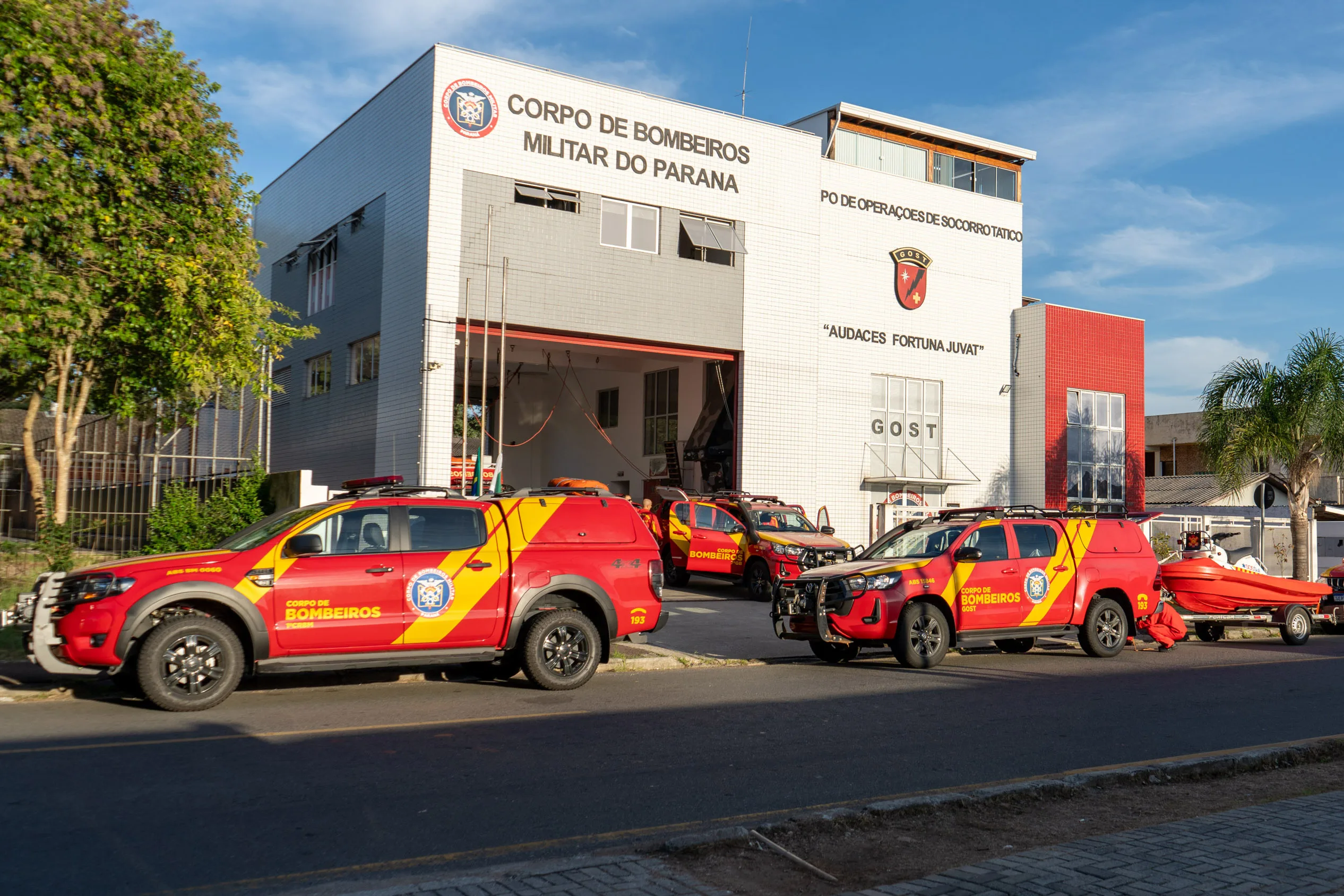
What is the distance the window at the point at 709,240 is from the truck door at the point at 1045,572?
15.5 metres

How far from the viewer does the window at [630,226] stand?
26.8 m

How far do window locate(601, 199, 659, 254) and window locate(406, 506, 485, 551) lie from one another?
1718 cm

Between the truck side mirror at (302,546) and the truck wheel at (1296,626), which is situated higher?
the truck side mirror at (302,546)

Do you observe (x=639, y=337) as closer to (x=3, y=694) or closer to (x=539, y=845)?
(x=3, y=694)

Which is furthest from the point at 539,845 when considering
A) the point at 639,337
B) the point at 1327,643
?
the point at 639,337

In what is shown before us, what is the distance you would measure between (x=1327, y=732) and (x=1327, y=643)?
1051 centimetres

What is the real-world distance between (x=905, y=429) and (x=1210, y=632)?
15.0 metres

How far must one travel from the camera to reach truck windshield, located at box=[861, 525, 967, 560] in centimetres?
1335

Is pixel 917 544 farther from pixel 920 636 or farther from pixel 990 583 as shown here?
pixel 920 636

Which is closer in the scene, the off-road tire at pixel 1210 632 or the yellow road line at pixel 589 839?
the yellow road line at pixel 589 839

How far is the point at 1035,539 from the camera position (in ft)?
45.3

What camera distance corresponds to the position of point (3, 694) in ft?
31.2

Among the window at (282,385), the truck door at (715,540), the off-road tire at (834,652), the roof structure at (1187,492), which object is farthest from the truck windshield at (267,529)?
the roof structure at (1187,492)

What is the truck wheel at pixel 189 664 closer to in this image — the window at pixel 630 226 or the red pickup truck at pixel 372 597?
the red pickup truck at pixel 372 597
